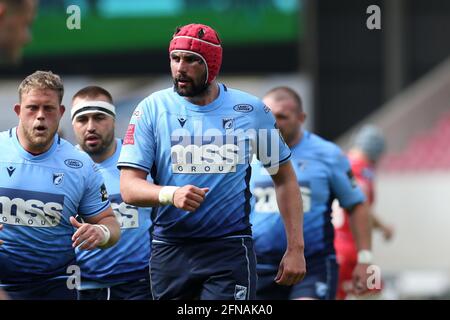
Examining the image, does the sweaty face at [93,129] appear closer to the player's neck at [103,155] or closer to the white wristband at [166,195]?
the player's neck at [103,155]

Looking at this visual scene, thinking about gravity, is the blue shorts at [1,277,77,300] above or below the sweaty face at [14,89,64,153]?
below

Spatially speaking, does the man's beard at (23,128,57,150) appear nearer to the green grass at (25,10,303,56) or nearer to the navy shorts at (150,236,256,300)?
the navy shorts at (150,236,256,300)

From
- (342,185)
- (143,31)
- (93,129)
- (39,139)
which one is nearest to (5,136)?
(39,139)

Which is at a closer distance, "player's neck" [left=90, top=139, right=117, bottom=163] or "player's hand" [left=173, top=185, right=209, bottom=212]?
"player's hand" [left=173, top=185, right=209, bottom=212]

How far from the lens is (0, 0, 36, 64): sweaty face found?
4.71 meters

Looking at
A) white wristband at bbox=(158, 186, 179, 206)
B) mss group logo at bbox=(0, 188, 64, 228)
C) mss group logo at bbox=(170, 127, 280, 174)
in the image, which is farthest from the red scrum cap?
mss group logo at bbox=(0, 188, 64, 228)

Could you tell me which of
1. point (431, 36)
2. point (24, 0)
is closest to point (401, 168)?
point (431, 36)

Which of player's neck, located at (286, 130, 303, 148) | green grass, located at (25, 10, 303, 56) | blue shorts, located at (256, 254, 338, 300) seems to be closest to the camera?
blue shorts, located at (256, 254, 338, 300)

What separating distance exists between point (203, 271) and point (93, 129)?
1974 mm

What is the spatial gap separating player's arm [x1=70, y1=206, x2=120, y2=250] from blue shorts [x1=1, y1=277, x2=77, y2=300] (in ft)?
1.40

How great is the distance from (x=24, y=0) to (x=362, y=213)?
534 centimetres

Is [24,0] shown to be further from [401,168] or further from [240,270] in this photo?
[401,168]

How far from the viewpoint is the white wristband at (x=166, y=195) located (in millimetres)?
6441

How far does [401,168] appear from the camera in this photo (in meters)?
26.1
